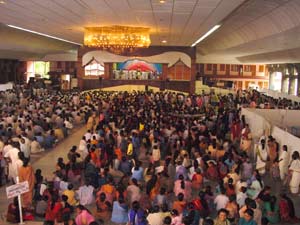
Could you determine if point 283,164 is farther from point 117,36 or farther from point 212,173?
point 117,36

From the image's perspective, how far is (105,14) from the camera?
15070 mm

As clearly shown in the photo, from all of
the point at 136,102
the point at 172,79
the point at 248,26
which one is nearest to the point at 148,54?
the point at 172,79

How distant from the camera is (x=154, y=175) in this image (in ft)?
35.2

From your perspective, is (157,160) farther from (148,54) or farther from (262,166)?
(148,54)

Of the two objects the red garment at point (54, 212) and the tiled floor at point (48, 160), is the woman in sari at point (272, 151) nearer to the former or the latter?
the tiled floor at point (48, 160)

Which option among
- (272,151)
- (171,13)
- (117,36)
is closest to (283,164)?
(272,151)

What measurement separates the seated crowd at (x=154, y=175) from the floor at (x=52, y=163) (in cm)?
27

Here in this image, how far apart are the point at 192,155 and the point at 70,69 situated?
122ft

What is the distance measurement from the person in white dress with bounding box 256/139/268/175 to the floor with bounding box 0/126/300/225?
0.27 m

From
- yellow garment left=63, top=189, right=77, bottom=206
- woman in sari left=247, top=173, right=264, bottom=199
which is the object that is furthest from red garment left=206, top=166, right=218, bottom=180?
yellow garment left=63, top=189, right=77, bottom=206

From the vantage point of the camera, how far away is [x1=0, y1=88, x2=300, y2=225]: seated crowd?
29.6 feet

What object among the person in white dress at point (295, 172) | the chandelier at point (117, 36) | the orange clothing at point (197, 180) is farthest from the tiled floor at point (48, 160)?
the person in white dress at point (295, 172)

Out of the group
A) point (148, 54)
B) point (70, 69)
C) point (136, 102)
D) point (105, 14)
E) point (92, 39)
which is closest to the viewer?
point (105, 14)

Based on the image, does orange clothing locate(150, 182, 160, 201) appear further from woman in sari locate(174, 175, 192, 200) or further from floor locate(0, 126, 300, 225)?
floor locate(0, 126, 300, 225)
